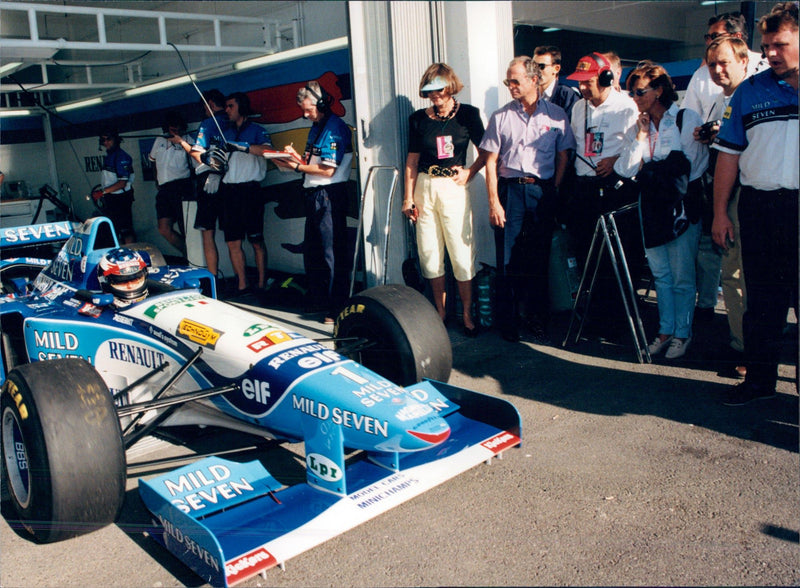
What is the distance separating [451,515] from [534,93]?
9.55ft

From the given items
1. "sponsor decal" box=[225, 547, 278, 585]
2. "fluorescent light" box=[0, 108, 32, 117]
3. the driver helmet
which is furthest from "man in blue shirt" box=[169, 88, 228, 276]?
"fluorescent light" box=[0, 108, 32, 117]

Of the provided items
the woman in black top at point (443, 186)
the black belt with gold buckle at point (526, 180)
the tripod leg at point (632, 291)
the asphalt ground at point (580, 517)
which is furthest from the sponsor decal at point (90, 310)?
the tripod leg at point (632, 291)

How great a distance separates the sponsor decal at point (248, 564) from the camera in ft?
7.86

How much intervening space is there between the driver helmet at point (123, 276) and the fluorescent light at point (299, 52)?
10.7 feet

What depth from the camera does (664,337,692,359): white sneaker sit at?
183 inches

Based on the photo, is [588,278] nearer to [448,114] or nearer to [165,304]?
[448,114]

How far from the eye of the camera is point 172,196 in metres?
8.34

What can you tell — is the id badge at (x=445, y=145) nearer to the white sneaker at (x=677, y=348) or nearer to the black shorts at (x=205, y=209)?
the white sneaker at (x=677, y=348)

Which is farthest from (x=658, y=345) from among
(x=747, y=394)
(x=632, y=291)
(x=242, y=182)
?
(x=242, y=182)

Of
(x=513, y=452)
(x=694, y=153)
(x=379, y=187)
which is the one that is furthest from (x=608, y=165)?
(x=513, y=452)

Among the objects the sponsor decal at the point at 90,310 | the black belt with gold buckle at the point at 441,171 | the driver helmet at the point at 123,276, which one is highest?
the black belt with gold buckle at the point at 441,171

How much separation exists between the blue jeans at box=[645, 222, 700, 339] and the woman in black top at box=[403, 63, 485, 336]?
4.17 ft

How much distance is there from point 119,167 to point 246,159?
291 centimetres

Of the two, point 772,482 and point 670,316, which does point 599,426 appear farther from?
point 670,316
